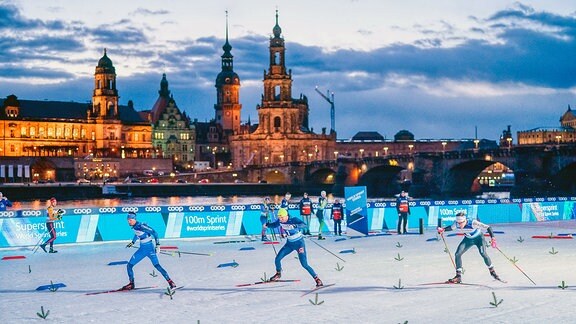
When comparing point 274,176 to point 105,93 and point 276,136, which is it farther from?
point 105,93

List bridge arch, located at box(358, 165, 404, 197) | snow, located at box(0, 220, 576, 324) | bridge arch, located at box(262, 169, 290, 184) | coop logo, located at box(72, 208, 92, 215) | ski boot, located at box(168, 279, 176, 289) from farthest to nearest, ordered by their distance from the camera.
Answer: bridge arch, located at box(262, 169, 290, 184), bridge arch, located at box(358, 165, 404, 197), coop logo, located at box(72, 208, 92, 215), ski boot, located at box(168, 279, 176, 289), snow, located at box(0, 220, 576, 324)

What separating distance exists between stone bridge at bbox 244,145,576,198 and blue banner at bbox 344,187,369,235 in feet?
191

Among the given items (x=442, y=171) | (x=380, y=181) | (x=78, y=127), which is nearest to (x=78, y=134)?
(x=78, y=127)

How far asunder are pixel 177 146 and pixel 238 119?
77.8 ft

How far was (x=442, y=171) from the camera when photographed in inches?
4272

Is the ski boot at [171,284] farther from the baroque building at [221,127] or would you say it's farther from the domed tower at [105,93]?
the baroque building at [221,127]

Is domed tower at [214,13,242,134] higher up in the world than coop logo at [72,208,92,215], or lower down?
higher up

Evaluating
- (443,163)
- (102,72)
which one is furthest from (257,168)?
(443,163)

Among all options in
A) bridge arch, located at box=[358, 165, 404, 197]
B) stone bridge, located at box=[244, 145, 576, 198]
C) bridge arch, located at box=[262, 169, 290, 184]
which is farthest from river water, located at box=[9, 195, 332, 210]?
bridge arch, located at box=[262, 169, 290, 184]

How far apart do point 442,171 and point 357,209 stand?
74475 millimetres

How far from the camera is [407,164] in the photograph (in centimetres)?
11531

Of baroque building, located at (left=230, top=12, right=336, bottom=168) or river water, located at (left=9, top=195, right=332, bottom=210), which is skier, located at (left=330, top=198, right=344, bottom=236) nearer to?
river water, located at (left=9, top=195, right=332, bottom=210)

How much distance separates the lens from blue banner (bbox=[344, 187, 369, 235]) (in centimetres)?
3569

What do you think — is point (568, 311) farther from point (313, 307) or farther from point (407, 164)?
point (407, 164)
